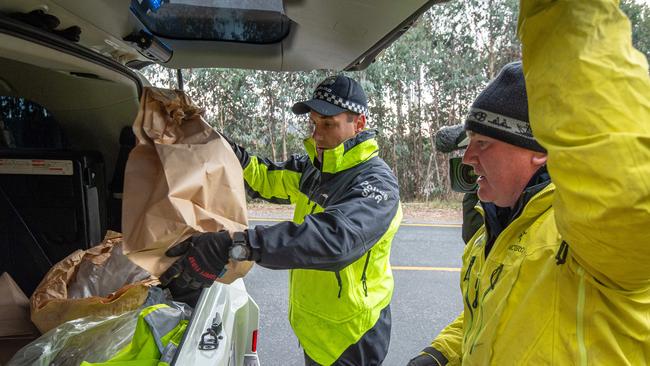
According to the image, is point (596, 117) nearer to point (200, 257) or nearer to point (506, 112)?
point (506, 112)

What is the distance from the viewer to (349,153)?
229 centimetres

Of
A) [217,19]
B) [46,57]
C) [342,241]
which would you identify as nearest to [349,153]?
[342,241]

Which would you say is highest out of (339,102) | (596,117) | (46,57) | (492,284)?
(46,57)

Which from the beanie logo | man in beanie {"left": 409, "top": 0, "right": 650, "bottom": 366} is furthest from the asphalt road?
the beanie logo

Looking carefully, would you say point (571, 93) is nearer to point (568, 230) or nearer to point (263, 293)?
point (568, 230)

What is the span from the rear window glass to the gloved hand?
972 millimetres

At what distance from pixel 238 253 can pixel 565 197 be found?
3.23ft

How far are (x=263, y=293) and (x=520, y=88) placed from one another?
14.6 feet

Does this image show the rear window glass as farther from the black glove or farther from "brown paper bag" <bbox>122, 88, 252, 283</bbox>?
the black glove

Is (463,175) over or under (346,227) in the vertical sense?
over

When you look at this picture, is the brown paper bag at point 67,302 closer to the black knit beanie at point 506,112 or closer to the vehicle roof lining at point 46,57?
the vehicle roof lining at point 46,57

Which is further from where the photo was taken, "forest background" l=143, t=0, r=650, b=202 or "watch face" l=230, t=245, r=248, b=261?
"forest background" l=143, t=0, r=650, b=202

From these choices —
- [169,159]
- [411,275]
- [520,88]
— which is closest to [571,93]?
[520,88]

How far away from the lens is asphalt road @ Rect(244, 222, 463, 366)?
4.03 m
